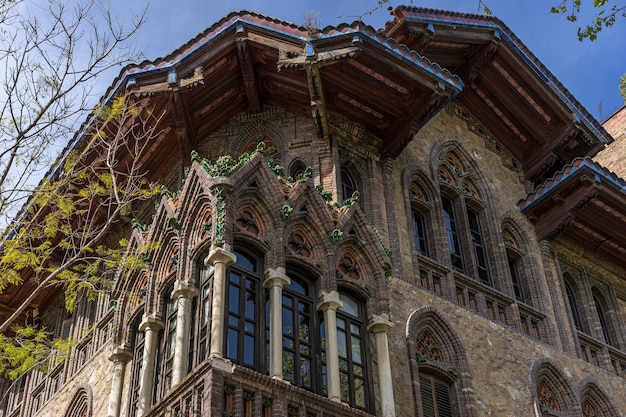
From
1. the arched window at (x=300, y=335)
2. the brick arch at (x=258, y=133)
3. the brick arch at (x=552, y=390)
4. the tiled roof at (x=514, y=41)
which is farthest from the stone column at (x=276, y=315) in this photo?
the tiled roof at (x=514, y=41)

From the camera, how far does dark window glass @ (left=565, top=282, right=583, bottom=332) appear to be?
19656 mm

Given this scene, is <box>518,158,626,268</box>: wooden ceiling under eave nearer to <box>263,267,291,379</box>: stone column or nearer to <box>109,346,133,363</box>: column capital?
<box>263,267,291,379</box>: stone column

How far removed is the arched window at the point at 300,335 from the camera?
42.3ft

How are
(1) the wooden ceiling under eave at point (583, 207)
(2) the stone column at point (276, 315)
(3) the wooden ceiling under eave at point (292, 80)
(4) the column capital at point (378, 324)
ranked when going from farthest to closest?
(1) the wooden ceiling under eave at point (583, 207)
(3) the wooden ceiling under eave at point (292, 80)
(4) the column capital at point (378, 324)
(2) the stone column at point (276, 315)

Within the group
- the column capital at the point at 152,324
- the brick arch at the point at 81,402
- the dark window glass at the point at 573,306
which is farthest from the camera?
the dark window glass at the point at 573,306

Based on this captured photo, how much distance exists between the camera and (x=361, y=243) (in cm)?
1502

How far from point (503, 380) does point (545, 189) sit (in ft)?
17.8

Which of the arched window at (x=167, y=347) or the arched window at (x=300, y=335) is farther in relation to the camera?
the arched window at (x=167, y=347)

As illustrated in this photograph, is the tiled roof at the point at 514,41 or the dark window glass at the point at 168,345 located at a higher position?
the tiled roof at the point at 514,41

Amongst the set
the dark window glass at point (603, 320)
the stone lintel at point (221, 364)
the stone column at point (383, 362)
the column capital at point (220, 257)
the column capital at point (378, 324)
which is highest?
the dark window glass at point (603, 320)

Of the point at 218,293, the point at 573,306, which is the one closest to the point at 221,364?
the point at 218,293

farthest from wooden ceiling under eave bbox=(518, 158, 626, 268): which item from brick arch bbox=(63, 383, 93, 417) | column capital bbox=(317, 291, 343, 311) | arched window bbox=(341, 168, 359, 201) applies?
brick arch bbox=(63, 383, 93, 417)

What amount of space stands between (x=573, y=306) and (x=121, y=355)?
33.7 feet

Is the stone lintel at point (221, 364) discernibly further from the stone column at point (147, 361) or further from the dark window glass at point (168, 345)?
the stone column at point (147, 361)
